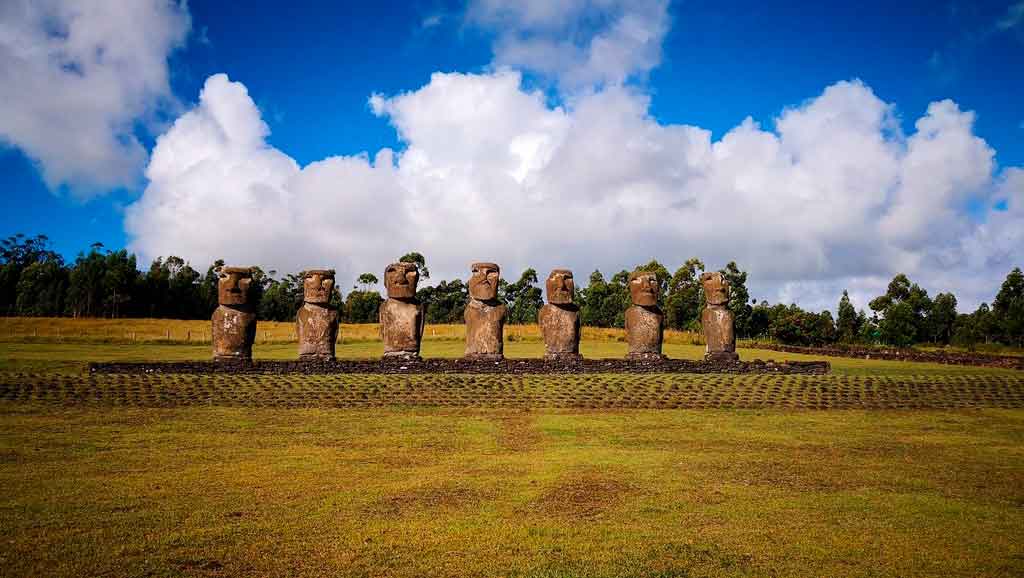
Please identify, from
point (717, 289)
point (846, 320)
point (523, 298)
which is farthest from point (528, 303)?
point (717, 289)

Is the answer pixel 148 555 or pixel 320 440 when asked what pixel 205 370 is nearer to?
pixel 320 440

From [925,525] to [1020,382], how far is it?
15539mm

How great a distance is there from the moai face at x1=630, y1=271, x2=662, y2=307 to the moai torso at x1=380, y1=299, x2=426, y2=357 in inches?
270

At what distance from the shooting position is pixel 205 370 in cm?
1981

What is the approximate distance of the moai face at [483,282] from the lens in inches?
857

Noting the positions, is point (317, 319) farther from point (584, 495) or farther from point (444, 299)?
point (444, 299)

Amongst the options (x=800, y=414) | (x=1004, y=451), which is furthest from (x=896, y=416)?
(x=1004, y=451)

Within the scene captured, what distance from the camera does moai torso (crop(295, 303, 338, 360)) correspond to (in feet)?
69.5

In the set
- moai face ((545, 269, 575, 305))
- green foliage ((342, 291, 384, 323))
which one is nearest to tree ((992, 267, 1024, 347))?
moai face ((545, 269, 575, 305))

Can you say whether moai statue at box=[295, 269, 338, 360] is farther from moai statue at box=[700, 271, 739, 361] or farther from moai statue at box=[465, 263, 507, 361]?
moai statue at box=[700, 271, 739, 361]

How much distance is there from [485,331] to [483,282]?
1.53m

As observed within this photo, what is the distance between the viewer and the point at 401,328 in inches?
831

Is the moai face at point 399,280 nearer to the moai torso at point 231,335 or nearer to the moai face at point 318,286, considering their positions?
the moai face at point 318,286

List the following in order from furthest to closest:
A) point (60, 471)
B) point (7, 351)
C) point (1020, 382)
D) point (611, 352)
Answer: point (611, 352) → point (7, 351) → point (1020, 382) → point (60, 471)
